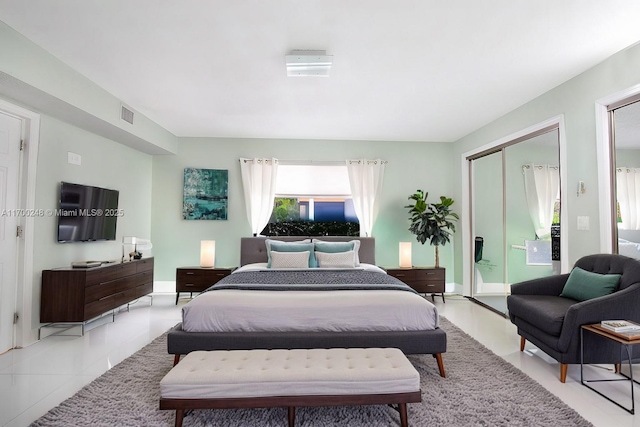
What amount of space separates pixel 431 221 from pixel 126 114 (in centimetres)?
464

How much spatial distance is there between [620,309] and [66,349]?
4893 millimetres

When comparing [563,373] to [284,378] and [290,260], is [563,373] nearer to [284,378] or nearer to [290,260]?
[284,378]

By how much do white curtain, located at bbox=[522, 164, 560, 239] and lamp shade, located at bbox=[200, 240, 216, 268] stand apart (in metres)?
4.60

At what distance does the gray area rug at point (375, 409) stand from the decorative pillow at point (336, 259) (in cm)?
209

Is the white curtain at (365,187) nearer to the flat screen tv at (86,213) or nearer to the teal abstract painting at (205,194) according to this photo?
the teal abstract painting at (205,194)

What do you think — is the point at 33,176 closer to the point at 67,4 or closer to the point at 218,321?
the point at 67,4

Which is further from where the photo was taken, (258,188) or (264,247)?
(258,188)

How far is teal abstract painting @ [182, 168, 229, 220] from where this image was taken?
19.8ft

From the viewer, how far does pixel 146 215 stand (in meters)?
5.91

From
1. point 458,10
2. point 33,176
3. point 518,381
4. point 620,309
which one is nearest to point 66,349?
point 33,176

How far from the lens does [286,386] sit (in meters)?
1.98

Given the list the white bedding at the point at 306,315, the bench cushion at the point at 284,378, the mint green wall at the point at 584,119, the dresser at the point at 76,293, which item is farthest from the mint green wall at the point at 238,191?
the bench cushion at the point at 284,378

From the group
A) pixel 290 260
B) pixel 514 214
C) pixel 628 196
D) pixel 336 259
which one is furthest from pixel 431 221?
pixel 628 196

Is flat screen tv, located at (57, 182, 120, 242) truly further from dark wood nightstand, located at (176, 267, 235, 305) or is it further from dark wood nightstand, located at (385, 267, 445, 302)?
dark wood nightstand, located at (385, 267, 445, 302)
